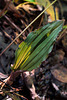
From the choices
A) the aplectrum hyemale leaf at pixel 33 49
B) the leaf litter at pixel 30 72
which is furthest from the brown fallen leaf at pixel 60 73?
the aplectrum hyemale leaf at pixel 33 49

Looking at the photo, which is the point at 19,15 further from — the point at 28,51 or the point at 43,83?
Result: the point at 43,83

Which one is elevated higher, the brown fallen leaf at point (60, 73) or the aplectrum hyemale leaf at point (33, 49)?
the aplectrum hyemale leaf at point (33, 49)

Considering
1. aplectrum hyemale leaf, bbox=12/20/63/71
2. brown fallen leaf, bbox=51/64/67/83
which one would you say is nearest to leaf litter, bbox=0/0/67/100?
brown fallen leaf, bbox=51/64/67/83

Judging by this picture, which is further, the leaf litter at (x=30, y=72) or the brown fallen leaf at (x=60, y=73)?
the brown fallen leaf at (x=60, y=73)

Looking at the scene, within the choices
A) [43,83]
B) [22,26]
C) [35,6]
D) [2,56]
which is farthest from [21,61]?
[35,6]

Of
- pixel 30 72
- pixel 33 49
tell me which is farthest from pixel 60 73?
pixel 33 49

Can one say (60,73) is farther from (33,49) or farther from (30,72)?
(33,49)

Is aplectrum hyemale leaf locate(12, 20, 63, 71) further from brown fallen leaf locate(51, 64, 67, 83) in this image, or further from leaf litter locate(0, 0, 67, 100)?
brown fallen leaf locate(51, 64, 67, 83)

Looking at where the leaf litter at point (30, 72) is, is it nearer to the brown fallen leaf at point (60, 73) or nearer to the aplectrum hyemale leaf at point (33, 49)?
the brown fallen leaf at point (60, 73)
